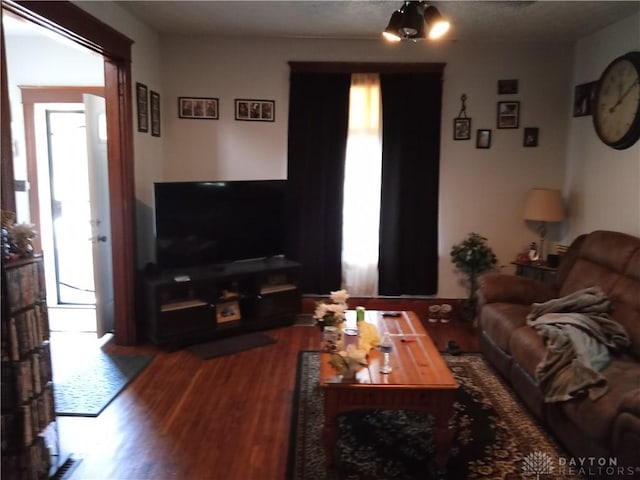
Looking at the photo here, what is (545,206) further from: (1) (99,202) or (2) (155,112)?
(1) (99,202)

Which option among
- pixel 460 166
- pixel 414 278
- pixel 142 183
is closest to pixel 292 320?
pixel 414 278

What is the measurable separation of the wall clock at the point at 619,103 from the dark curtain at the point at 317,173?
6.84ft

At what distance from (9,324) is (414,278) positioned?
3.48m

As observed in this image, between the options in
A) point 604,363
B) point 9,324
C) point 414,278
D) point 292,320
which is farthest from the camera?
point 414,278

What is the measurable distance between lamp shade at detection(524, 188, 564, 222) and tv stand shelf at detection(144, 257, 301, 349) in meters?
2.15

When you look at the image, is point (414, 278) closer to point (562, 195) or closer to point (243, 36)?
point (562, 195)

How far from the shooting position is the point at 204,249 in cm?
401

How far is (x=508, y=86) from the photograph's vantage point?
4.54 meters

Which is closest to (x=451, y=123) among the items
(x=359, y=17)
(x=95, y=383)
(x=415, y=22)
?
(x=359, y=17)

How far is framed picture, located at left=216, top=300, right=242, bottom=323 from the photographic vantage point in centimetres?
406

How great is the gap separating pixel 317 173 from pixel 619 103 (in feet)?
8.09

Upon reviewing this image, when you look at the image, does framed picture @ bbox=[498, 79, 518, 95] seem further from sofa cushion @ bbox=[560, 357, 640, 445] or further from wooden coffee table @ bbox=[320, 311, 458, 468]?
wooden coffee table @ bbox=[320, 311, 458, 468]

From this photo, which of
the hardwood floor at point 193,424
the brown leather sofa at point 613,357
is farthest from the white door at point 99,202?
the brown leather sofa at point 613,357

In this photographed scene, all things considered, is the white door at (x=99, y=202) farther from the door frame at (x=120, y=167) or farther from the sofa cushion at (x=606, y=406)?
the sofa cushion at (x=606, y=406)
